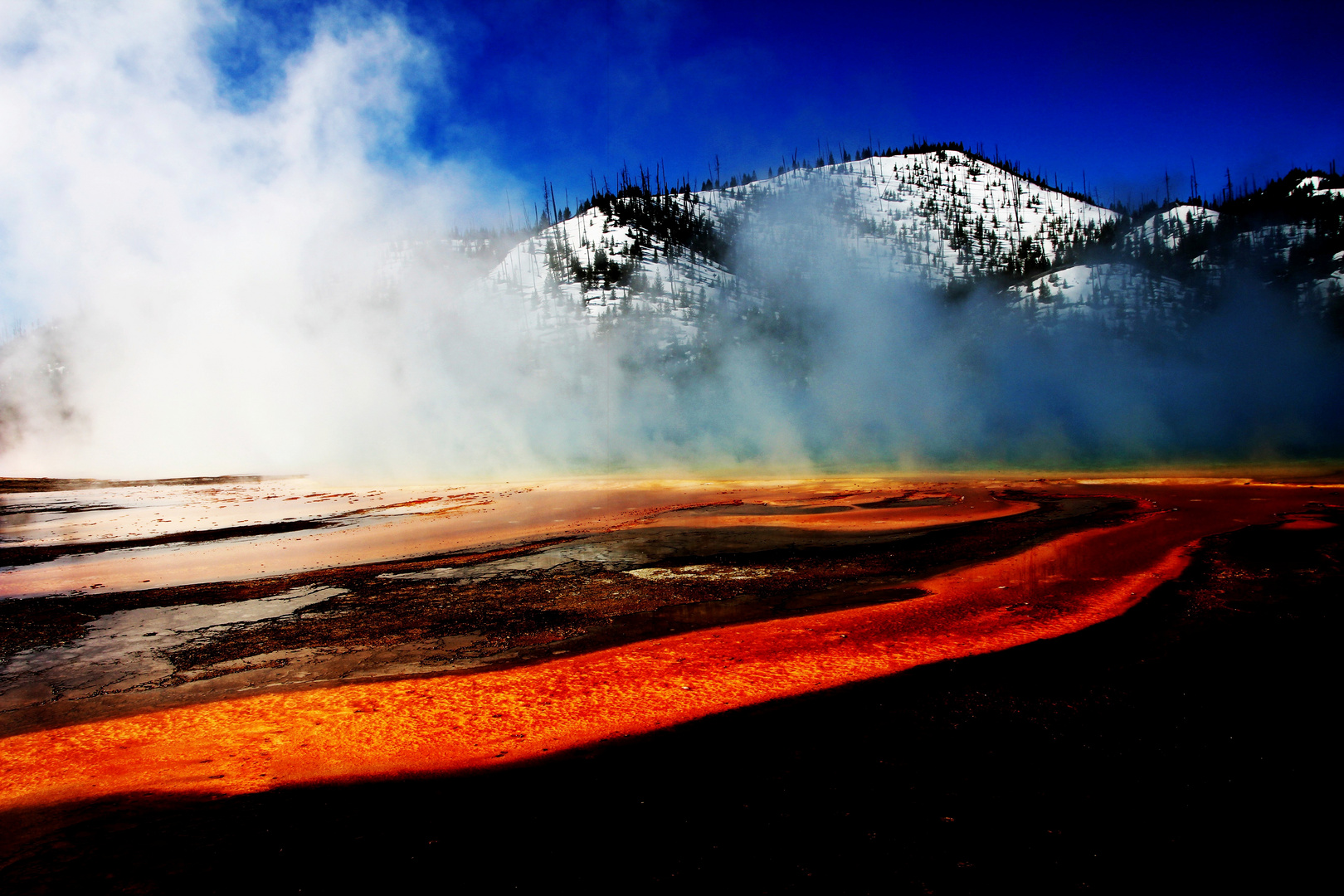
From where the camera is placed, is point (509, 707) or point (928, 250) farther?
point (928, 250)

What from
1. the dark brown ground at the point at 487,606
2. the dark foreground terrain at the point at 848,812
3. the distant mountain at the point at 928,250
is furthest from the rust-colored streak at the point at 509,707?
the distant mountain at the point at 928,250

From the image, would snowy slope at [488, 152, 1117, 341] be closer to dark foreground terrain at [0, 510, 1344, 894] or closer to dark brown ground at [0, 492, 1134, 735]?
dark brown ground at [0, 492, 1134, 735]

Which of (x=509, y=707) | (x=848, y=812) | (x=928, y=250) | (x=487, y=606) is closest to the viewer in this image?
(x=848, y=812)

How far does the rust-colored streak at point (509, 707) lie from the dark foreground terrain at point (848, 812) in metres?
0.29

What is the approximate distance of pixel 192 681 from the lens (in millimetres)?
5398

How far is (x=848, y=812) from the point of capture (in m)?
3.07

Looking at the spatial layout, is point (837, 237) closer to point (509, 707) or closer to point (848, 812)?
point (509, 707)

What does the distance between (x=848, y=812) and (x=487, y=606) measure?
5308 mm

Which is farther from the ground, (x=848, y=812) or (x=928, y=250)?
(x=928, y=250)

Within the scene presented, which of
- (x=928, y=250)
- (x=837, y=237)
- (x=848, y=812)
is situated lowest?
(x=848, y=812)

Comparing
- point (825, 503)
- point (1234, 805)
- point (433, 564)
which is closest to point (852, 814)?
point (1234, 805)

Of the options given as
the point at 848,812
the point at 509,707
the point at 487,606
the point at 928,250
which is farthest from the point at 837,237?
the point at 848,812

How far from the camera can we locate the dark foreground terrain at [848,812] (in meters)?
2.66

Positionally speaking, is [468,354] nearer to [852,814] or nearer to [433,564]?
[433,564]
